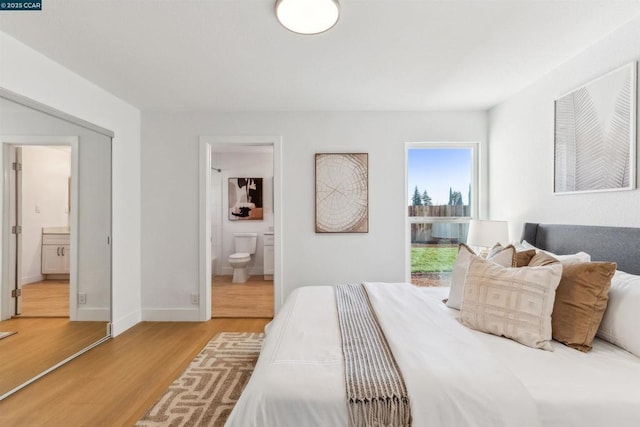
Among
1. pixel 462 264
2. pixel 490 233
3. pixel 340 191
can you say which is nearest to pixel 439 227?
pixel 490 233

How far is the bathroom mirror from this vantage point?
2.06m

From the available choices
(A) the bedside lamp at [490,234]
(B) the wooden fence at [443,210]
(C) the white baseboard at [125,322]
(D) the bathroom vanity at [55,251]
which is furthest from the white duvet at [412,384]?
(C) the white baseboard at [125,322]

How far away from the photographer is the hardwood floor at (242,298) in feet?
12.2

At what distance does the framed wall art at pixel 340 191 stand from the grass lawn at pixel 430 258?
0.71 m

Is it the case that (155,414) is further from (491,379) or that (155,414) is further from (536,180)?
(536,180)

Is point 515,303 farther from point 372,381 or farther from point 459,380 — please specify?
point 372,381

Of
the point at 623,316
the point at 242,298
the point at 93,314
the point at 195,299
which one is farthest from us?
the point at 242,298

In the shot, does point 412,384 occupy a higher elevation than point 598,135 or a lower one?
lower

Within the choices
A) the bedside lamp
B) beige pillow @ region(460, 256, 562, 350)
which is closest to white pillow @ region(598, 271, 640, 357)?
beige pillow @ region(460, 256, 562, 350)

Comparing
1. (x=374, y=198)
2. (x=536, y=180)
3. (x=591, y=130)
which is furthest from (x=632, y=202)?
(x=374, y=198)

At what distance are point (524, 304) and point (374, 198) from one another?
2125 mm

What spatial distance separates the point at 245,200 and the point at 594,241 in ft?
16.8

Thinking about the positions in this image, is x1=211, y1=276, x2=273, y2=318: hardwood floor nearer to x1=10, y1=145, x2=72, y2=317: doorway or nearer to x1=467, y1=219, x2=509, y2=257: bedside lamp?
x1=10, y1=145, x2=72, y2=317: doorway

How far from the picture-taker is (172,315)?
3.49 metres
